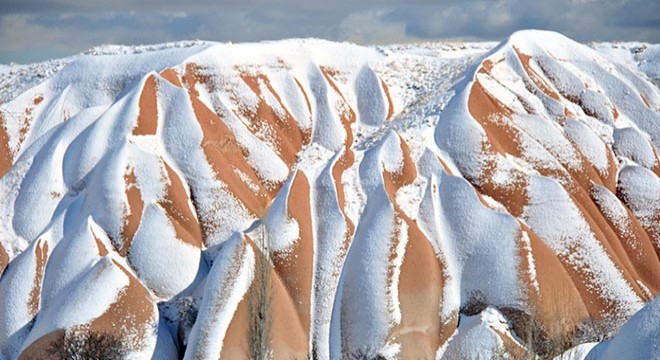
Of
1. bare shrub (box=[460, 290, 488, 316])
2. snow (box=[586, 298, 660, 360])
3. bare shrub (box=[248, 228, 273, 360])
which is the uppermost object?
snow (box=[586, 298, 660, 360])

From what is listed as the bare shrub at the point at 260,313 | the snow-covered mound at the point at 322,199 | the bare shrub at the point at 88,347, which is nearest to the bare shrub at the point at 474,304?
the snow-covered mound at the point at 322,199

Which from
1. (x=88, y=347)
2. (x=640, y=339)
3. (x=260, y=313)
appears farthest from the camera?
(x=88, y=347)

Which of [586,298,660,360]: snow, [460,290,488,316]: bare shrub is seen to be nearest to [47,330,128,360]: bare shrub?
[460,290,488,316]: bare shrub

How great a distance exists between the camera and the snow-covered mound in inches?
1593

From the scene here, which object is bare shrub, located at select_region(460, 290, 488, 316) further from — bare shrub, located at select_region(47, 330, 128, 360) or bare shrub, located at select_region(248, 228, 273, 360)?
bare shrub, located at select_region(47, 330, 128, 360)

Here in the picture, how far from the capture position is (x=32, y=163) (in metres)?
47.9

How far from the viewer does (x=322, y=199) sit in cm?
4444

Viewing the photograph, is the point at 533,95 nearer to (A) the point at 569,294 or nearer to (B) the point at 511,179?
(B) the point at 511,179

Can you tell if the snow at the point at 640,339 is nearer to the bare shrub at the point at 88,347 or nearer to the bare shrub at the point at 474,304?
the bare shrub at the point at 474,304

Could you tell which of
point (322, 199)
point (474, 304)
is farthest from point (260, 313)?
point (474, 304)

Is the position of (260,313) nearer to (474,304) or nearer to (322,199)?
(322,199)

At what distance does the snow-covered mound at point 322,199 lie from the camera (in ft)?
133

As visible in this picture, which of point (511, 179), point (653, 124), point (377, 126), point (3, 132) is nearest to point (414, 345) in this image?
point (511, 179)

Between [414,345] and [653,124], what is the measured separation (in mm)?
19969
